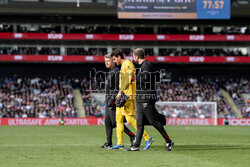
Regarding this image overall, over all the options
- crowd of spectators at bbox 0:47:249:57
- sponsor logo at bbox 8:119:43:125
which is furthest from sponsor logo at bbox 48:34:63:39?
sponsor logo at bbox 8:119:43:125

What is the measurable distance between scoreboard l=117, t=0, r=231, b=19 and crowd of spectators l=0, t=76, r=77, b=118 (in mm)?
9621

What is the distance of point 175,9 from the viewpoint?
138ft

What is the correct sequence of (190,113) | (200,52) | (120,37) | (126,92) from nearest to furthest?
(126,92), (190,113), (120,37), (200,52)

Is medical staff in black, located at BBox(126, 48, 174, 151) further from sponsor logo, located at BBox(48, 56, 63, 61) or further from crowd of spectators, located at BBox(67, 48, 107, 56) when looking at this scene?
crowd of spectators, located at BBox(67, 48, 107, 56)

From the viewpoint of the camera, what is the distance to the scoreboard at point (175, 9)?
136ft

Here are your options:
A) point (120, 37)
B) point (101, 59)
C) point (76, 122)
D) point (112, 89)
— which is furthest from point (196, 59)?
point (112, 89)

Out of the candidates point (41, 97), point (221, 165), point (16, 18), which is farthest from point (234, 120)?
point (221, 165)

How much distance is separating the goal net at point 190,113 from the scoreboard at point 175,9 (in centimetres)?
874

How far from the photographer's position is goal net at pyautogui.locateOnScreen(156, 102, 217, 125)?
124ft

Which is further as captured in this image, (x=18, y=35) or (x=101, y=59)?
(x=101, y=59)

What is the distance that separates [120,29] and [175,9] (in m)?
12.0

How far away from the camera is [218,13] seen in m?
41.5

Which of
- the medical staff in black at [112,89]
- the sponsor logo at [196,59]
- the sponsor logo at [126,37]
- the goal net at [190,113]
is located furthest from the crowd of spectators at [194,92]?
the medical staff in black at [112,89]

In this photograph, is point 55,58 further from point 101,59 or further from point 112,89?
point 112,89
